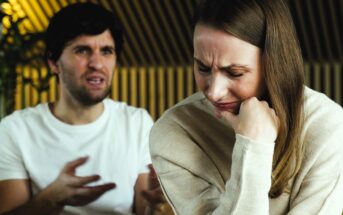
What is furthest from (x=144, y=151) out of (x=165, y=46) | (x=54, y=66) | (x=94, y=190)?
(x=165, y=46)

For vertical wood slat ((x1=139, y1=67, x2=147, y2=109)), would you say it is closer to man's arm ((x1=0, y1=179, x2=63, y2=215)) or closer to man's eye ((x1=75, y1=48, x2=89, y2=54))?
man's eye ((x1=75, y1=48, x2=89, y2=54))

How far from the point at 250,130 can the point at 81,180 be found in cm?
117

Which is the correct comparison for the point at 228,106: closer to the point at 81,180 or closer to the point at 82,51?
the point at 81,180

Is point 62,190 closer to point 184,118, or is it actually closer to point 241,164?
point 184,118

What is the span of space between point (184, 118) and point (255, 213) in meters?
0.36

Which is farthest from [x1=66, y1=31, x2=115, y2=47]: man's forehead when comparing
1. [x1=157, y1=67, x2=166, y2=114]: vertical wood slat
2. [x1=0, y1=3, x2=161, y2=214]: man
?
[x1=157, y1=67, x2=166, y2=114]: vertical wood slat

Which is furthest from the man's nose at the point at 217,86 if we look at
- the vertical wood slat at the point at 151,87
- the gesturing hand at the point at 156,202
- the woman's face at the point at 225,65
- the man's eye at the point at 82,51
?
the vertical wood slat at the point at 151,87

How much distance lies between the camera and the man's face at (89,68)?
2.72 metres

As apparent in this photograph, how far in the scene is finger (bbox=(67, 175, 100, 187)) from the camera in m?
2.52

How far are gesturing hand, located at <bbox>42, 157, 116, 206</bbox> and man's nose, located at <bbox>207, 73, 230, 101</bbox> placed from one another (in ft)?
3.81

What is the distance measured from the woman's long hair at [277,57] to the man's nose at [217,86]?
10cm

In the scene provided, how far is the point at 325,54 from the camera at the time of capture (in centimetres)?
636

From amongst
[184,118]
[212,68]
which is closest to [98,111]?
[184,118]

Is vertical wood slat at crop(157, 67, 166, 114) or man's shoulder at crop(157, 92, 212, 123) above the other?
man's shoulder at crop(157, 92, 212, 123)
